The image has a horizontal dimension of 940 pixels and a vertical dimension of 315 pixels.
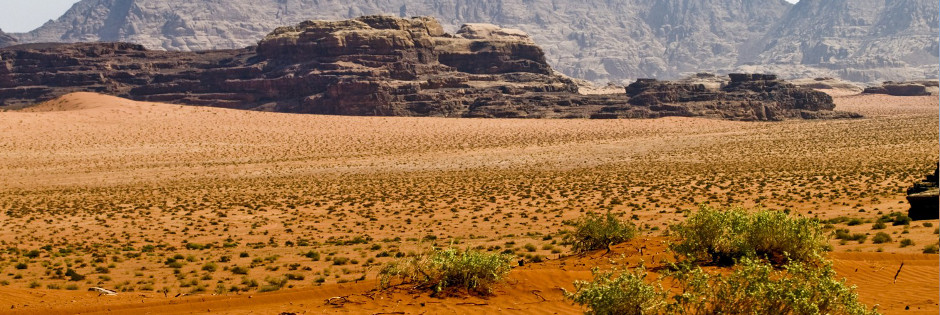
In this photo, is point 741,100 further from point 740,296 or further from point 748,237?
point 740,296

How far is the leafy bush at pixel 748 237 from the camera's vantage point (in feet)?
44.8

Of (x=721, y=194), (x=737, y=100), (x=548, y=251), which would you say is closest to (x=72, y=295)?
(x=548, y=251)

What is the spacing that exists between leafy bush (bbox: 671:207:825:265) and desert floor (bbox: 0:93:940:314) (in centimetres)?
91

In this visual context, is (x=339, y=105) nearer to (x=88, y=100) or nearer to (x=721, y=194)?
(x=88, y=100)

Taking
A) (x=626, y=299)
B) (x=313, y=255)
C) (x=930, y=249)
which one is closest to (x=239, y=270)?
(x=313, y=255)

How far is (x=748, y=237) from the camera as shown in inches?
560

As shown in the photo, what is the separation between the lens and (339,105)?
338 feet

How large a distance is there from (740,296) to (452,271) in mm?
4587

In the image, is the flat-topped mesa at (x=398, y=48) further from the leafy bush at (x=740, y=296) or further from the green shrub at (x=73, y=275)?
the leafy bush at (x=740, y=296)

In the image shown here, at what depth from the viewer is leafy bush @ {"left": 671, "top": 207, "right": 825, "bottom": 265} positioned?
13641mm

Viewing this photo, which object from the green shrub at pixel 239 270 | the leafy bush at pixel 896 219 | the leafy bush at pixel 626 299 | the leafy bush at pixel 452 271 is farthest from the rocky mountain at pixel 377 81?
the leafy bush at pixel 626 299

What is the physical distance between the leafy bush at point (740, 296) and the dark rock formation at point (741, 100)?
91.5m

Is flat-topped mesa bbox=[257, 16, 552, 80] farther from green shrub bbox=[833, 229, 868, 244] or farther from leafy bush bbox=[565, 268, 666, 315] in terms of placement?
leafy bush bbox=[565, 268, 666, 315]

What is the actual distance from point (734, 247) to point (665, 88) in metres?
98.4
